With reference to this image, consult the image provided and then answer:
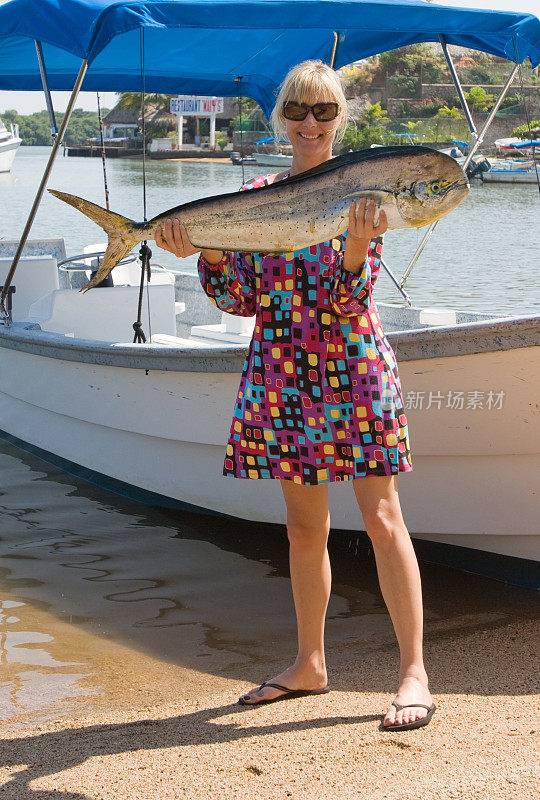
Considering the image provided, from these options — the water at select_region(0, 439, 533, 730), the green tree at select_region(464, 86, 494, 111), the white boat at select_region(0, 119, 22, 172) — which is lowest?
the water at select_region(0, 439, 533, 730)

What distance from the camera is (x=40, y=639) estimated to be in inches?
169

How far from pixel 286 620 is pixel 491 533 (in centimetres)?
105

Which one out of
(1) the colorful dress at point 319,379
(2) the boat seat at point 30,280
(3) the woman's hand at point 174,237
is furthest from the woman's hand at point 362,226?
(2) the boat seat at point 30,280

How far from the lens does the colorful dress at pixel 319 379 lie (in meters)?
2.97

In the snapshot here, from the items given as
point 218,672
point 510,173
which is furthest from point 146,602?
point 510,173

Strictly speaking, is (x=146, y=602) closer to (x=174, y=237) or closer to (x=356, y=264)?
A: (x=174, y=237)

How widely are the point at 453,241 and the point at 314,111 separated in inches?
999

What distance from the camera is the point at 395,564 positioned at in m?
3.05

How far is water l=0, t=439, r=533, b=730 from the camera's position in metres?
3.82

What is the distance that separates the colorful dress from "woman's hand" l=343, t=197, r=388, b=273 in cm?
13

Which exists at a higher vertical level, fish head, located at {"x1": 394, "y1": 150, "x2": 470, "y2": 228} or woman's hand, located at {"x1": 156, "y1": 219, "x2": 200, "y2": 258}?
fish head, located at {"x1": 394, "y1": 150, "x2": 470, "y2": 228}

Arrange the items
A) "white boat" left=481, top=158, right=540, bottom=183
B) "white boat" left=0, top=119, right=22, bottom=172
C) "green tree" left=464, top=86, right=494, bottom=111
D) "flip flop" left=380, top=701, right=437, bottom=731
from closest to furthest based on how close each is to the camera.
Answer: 1. "flip flop" left=380, top=701, right=437, bottom=731
2. "white boat" left=481, top=158, right=540, bottom=183
3. "white boat" left=0, top=119, right=22, bottom=172
4. "green tree" left=464, top=86, right=494, bottom=111

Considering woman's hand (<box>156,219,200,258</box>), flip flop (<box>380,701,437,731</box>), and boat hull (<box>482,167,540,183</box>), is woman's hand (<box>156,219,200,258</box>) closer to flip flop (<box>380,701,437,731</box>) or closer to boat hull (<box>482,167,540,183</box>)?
flip flop (<box>380,701,437,731</box>)

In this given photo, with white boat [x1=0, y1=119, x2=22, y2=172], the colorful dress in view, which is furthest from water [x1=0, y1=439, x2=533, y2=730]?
white boat [x1=0, y1=119, x2=22, y2=172]
